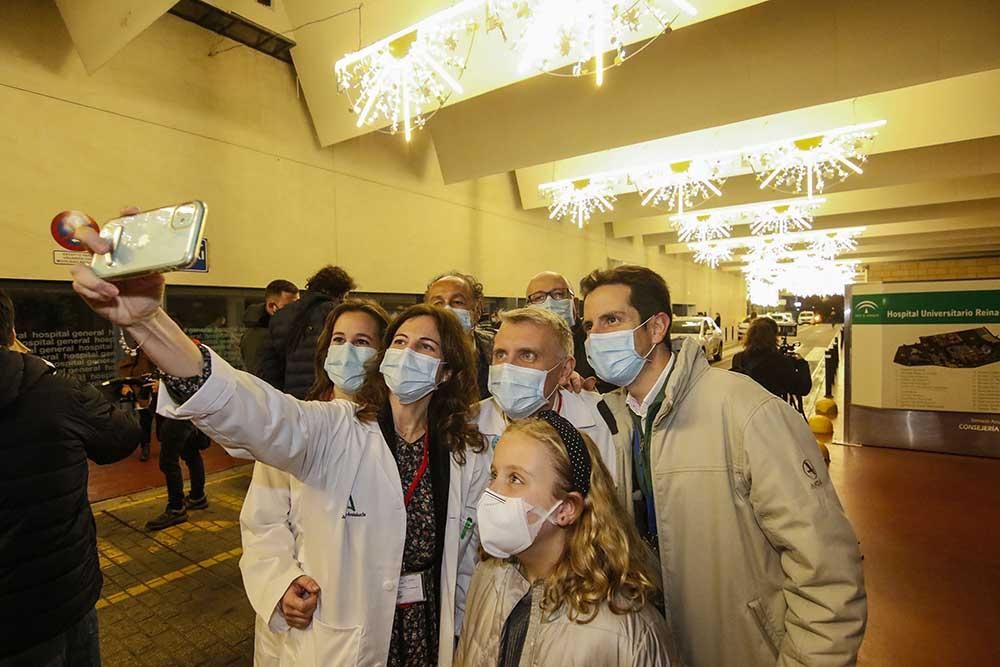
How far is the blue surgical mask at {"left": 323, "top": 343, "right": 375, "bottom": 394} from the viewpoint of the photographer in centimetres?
215

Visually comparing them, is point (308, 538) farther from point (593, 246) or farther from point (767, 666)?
point (593, 246)

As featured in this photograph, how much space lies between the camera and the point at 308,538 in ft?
5.25

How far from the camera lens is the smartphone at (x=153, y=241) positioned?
30.1 inches

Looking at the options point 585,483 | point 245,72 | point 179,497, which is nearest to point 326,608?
point 585,483

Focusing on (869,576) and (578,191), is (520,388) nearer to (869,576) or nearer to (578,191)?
(869,576)

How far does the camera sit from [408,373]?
5.89 ft

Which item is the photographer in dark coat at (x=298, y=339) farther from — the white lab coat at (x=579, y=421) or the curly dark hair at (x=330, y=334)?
the white lab coat at (x=579, y=421)

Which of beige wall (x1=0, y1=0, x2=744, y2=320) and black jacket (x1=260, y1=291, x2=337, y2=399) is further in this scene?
beige wall (x1=0, y1=0, x2=744, y2=320)

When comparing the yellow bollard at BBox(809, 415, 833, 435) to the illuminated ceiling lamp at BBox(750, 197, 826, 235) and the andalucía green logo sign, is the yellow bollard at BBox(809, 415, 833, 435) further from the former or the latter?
the illuminated ceiling lamp at BBox(750, 197, 826, 235)

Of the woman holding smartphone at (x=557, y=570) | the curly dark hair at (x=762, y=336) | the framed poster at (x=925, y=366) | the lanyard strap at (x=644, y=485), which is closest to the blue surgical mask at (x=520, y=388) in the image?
the lanyard strap at (x=644, y=485)

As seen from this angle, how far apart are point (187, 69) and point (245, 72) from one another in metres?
0.74

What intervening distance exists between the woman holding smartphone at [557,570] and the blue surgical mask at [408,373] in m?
0.51

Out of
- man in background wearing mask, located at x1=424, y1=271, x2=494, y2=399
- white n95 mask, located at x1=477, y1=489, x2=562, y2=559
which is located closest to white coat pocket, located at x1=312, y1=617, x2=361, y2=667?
white n95 mask, located at x1=477, y1=489, x2=562, y2=559

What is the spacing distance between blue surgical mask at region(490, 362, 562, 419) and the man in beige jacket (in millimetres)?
455
